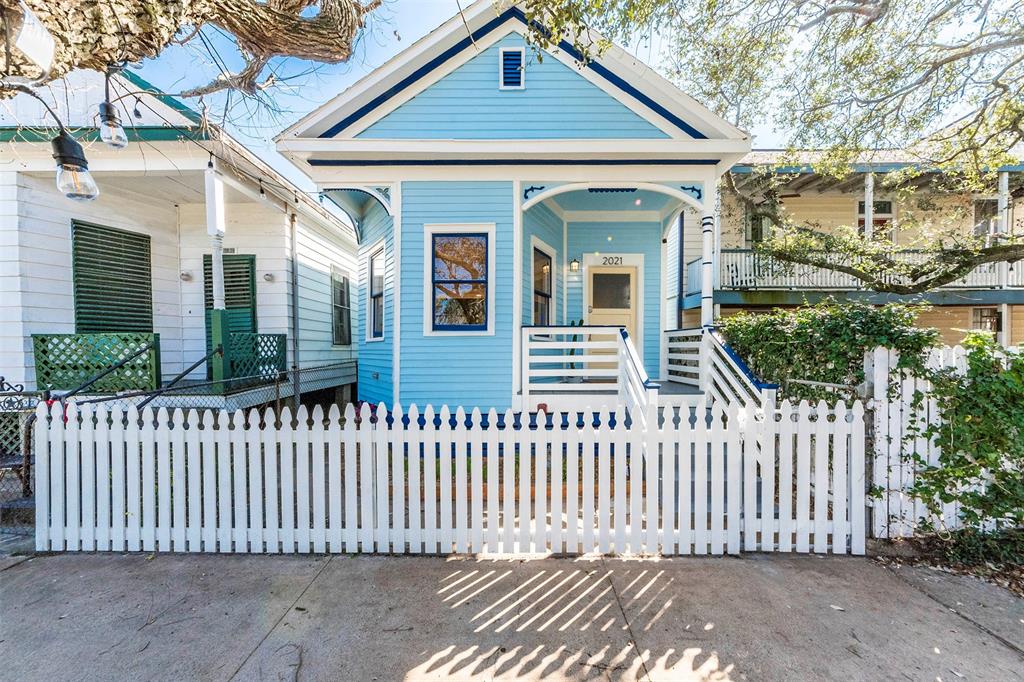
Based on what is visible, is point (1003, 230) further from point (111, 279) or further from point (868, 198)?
point (111, 279)

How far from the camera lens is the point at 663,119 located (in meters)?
6.23

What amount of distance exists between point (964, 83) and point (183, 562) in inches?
436

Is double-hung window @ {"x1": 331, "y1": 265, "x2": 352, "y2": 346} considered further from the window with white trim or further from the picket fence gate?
the window with white trim

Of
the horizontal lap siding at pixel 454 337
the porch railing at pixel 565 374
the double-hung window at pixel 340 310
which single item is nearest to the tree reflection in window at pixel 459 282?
the horizontal lap siding at pixel 454 337

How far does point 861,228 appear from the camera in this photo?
1203 centimetres

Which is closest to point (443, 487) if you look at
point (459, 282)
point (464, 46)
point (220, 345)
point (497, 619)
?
point (497, 619)

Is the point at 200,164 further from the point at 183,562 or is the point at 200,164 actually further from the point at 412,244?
the point at 183,562

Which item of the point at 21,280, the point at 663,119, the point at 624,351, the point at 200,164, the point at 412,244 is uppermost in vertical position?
the point at 663,119

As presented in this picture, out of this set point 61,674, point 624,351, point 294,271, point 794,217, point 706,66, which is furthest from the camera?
point 794,217

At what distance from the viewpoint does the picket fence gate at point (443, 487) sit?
132 inches

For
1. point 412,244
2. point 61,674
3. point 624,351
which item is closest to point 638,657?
point 61,674

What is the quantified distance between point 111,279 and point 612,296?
28.6ft

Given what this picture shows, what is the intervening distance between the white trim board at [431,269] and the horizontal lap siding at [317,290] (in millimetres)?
3493

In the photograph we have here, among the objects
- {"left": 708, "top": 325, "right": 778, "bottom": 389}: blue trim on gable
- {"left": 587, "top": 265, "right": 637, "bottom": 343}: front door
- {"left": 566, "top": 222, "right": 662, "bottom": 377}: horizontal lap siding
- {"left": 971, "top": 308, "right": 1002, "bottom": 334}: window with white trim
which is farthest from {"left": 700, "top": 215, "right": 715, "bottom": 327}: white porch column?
{"left": 971, "top": 308, "right": 1002, "bottom": 334}: window with white trim
